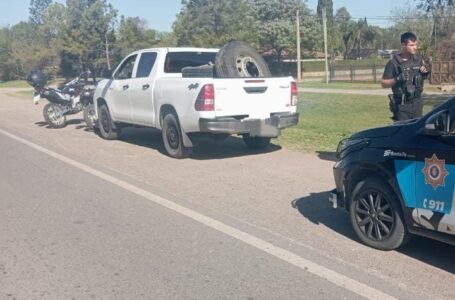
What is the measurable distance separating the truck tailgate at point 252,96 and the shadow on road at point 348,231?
8.58 feet

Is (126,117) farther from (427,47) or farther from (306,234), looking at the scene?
(427,47)

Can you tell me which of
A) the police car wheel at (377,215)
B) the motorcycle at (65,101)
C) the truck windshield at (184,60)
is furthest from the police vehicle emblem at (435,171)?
the motorcycle at (65,101)

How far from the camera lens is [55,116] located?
15.3 metres

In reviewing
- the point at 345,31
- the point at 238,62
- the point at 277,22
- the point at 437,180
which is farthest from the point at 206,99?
the point at 345,31

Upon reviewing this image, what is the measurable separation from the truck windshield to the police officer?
13.8 ft

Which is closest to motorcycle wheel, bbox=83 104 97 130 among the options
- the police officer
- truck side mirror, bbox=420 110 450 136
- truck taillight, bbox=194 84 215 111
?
truck taillight, bbox=194 84 215 111

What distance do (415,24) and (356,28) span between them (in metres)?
25.8

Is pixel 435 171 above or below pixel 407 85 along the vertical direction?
below

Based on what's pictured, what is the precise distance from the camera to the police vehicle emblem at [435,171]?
432cm

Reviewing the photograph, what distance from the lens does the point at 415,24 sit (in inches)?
2414

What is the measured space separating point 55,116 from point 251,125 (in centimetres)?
781

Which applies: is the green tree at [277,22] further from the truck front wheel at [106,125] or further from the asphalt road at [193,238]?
the asphalt road at [193,238]

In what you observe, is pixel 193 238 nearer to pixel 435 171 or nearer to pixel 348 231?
pixel 348 231

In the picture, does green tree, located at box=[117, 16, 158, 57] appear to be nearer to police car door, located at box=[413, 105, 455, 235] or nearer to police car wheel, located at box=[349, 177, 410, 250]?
police car wheel, located at box=[349, 177, 410, 250]
